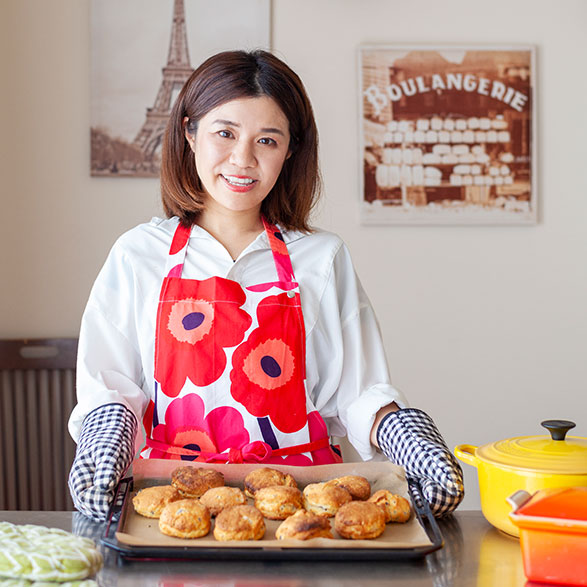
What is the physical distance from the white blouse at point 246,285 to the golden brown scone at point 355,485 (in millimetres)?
261

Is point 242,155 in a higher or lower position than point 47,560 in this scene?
higher

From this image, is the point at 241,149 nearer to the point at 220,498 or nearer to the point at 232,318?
the point at 232,318

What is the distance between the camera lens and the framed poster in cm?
254

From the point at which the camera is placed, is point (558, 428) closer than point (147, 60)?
Yes

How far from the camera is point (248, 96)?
131 cm

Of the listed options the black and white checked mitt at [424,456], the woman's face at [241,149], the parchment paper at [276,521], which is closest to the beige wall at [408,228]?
the woman's face at [241,149]

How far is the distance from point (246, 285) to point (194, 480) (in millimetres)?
449

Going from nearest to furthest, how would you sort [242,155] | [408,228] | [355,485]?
[355,485], [242,155], [408,228]

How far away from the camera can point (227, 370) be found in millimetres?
1327

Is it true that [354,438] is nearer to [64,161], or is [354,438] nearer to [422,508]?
[422,508]

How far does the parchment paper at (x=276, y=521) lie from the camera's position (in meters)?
0.84

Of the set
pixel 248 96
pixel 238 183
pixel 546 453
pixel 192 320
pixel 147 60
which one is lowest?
pixel 546 453

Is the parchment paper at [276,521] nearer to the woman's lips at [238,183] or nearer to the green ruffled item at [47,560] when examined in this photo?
the green ruffled item at [47,560]

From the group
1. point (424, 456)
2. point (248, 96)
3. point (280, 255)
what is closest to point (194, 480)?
point (424, 456)
